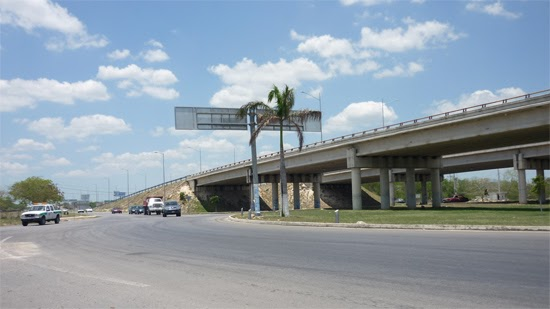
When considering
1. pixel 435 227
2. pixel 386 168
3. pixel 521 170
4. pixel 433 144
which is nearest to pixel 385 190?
pixel 386 168

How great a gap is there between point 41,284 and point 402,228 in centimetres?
1773

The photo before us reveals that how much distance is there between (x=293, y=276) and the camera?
34.7 feet

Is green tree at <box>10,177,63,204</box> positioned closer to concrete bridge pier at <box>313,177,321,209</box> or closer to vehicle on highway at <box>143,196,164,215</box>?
vehicle on highway at <box>143,196,164,215</box>

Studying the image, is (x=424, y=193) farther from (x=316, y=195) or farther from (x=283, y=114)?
(x=283, y=114)

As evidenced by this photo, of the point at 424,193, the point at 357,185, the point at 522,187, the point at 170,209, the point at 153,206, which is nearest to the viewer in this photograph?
the point at 357,185

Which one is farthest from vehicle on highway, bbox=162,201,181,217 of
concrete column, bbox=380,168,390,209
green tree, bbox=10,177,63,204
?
green tree, bbox=10,177,63,204

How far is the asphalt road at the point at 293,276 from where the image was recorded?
8266 mm

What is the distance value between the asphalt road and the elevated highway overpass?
68.1 feet

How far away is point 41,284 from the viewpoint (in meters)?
10.6

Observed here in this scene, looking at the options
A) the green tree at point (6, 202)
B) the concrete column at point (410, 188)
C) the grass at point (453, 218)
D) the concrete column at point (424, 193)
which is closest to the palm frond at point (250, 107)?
the grass at point (453, 218)

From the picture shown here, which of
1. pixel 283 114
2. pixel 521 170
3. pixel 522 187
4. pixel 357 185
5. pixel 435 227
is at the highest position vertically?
pixel 283 114

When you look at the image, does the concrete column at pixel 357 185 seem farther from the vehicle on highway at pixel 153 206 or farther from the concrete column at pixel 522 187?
the vehicle on highway at pixel 153 206

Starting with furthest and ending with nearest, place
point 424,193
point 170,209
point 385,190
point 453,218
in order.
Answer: point 424,193 → point 170,209 → point 385,190 → point 453,218

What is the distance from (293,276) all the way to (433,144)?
36138mm
